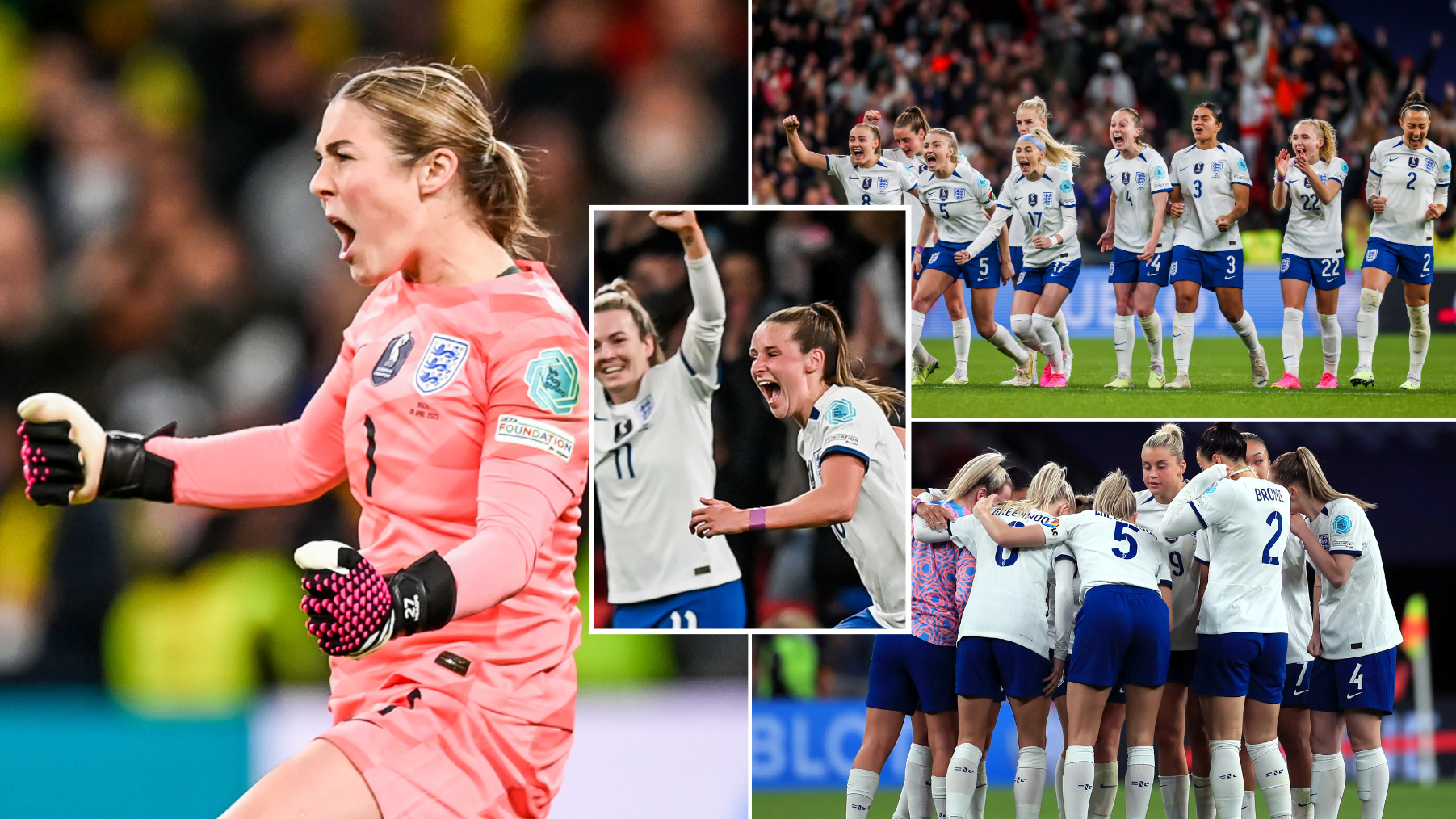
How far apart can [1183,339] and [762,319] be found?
1.59 metres

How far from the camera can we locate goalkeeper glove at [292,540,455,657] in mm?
1734

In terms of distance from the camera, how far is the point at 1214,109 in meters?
4.56

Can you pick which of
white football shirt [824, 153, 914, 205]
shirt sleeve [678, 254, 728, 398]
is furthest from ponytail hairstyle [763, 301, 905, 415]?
white football shirt [824, 153, 914, 205]

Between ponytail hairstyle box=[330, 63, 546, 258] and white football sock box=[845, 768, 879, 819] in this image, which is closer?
ponytail hairstyle box=[330, 63, 546, 258]

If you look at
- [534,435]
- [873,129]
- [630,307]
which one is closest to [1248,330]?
[873,129]

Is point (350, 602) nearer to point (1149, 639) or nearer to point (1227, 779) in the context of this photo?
point (1149, 639)

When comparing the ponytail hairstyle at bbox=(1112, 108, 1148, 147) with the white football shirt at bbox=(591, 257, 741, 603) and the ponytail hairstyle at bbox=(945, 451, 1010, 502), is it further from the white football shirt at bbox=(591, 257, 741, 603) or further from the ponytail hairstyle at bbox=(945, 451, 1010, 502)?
the white football shirt at bbox=(591, 257, 741, 603)

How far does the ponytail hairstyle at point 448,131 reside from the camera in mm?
2367

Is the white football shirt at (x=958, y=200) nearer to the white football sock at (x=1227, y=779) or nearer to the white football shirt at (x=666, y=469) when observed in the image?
the white football shirt at (x=666, y=469)

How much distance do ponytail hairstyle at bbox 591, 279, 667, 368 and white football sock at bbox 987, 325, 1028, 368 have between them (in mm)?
1235

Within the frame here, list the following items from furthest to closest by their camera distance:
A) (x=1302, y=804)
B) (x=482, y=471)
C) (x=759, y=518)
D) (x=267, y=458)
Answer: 1. (x=1302, y=804)
2. (x=759, y=518)
3. (x=267, y=458)
4. (x=482, y=471)

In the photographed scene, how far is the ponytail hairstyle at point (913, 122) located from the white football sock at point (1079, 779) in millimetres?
2134

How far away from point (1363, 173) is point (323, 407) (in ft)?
12.4

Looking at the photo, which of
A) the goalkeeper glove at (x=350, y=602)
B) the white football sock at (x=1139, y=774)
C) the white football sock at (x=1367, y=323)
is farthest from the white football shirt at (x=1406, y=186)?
the goalkeeper glove at (x=350, y=602)
